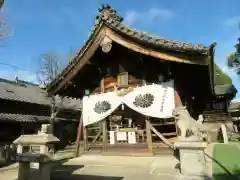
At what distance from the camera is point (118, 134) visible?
463 inches

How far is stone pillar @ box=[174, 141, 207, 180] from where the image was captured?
6.04m

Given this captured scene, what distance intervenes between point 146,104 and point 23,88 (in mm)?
23300

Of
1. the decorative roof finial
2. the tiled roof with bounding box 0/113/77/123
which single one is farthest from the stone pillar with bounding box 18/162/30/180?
the tiled roof with bounding box 0/113/77/123

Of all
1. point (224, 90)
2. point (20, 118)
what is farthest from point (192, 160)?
point (20, 118)

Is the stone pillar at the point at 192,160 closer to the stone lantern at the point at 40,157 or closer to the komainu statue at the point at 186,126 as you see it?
the komainu statue at the point at 186,126

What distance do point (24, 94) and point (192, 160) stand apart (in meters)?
24.5

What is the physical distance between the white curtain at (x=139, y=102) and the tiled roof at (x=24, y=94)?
12.4 m

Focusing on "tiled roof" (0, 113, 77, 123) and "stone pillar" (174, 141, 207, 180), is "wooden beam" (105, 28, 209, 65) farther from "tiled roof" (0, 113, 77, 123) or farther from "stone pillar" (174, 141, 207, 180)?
"tiled roof" (0, 113, 77, 123)

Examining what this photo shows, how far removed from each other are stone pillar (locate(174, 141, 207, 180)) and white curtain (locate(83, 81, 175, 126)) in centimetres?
327

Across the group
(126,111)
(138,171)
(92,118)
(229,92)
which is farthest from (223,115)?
(138,171)

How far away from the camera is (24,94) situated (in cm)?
2681

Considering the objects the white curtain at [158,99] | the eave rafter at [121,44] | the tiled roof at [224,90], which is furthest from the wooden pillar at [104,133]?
the tiled roof at [224,90]

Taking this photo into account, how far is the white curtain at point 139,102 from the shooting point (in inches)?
384

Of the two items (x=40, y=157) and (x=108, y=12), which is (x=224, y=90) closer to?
(x=108, y=12)
